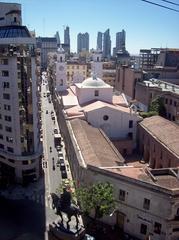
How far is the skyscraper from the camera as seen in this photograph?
5278 cm

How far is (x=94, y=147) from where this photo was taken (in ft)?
171

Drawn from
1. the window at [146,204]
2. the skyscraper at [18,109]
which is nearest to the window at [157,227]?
the window at [146,204]

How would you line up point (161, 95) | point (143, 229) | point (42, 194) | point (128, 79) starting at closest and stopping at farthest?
point (143, 229)
point (42, 194)
point (161, 95)
point (128, 79)

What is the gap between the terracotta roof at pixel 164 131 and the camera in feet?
184

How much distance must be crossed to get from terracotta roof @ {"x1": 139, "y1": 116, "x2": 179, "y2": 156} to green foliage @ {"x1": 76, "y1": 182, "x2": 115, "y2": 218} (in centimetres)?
1815

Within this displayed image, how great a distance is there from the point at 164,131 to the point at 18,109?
2850 centimetres

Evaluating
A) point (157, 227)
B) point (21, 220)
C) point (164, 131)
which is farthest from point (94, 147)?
point (157, 227)

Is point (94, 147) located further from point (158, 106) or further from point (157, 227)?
point (158, 106)

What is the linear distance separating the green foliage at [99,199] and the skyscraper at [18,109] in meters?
19.0

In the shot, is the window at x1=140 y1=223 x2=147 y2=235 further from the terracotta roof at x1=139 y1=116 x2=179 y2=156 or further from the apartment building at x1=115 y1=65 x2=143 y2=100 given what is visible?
the apartment building at x1=115 y1=65 x2=143 y2=100

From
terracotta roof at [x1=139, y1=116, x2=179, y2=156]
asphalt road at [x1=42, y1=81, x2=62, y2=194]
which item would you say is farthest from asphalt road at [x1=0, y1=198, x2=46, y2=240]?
terracotta roof at [x1=139, y1=116, x2=179, y2=156]

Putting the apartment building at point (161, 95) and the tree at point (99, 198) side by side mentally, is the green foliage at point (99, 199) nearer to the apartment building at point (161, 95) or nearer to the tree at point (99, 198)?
the tree at point (99, 198)

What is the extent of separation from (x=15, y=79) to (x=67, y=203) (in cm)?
2854

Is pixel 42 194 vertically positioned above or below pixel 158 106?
below
